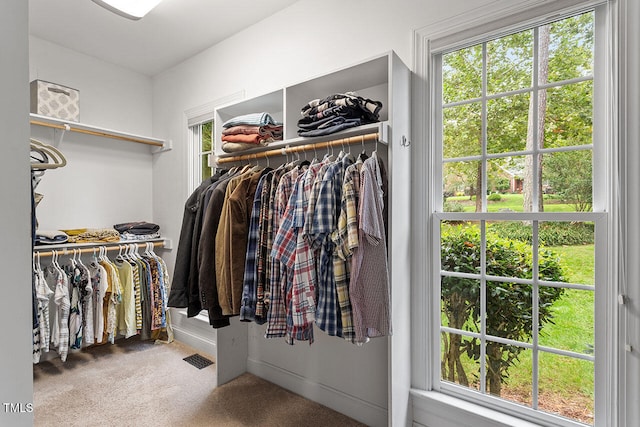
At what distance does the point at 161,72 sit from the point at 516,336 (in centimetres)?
389

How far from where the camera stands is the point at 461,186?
1771 mm

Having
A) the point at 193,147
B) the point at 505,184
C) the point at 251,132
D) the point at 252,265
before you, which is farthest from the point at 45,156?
the point at 505,184

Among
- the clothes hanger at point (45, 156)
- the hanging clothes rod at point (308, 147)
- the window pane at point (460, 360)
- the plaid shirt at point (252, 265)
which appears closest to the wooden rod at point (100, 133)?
the clothes hanger at point (45, 156)

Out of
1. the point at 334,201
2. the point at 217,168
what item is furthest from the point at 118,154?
the point at 334,201

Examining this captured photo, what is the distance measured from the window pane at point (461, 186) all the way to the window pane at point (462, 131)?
0.06m

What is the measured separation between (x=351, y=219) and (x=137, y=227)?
2.70m

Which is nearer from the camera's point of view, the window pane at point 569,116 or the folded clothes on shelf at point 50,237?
the window pane at point 569,116

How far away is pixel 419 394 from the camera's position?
1763mm

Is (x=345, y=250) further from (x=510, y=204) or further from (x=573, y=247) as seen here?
(x=573, y=247)

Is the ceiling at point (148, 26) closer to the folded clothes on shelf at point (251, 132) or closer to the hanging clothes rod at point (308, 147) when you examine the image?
the folded clothes on shelf at point (251, 132)

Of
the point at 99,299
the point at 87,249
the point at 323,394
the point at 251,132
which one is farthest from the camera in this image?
the point at 87,249

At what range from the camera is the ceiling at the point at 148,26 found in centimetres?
237

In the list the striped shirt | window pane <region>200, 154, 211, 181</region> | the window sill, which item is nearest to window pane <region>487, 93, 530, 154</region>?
the striped shirt

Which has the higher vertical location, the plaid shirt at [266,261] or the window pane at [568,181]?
the window pane at [568,181]
